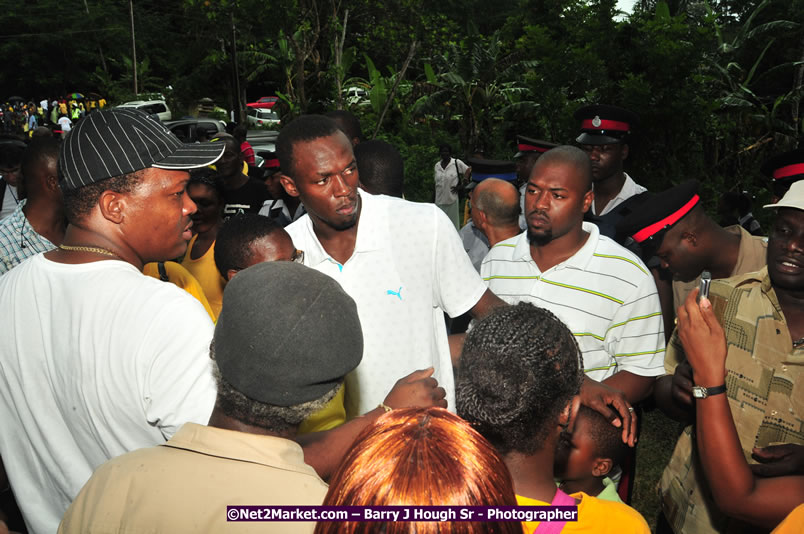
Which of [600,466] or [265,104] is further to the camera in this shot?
[265,104]

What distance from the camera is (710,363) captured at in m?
2.17

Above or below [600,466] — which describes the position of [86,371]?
above

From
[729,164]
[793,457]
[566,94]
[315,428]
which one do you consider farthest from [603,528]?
[729,164]

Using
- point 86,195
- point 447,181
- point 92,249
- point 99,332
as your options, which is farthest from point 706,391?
point 447,181

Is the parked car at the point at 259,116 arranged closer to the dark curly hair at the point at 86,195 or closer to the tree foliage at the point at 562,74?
the tree foliage at the point at 562,74

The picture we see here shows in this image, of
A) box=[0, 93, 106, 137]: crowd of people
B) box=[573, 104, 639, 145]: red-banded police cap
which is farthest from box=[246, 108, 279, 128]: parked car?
box=[573, 104, 639, 145]: red-banded police cap

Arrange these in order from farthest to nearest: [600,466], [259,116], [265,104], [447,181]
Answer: [265,104]
[259,116]
[447,181]
[600,466]

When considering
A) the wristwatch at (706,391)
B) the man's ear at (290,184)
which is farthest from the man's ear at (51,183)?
the wristwatch at (706,391)

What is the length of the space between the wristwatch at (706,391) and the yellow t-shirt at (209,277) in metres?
2.74

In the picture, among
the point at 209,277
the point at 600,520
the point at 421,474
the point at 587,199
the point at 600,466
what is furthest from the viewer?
the point at 209,277

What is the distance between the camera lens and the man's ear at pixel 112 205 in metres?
2.14

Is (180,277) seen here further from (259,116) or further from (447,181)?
(259,116)

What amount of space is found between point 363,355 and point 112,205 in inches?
44.1

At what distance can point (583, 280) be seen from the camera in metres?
3.16
